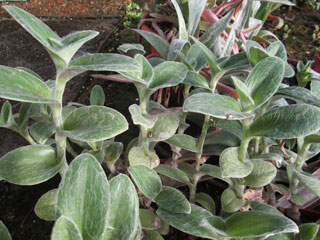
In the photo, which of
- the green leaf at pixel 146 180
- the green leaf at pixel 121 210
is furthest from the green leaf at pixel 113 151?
the green leaf at pixel 121 210

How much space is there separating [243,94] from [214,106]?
0.04 m

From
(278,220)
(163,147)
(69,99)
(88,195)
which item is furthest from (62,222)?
(69,99)

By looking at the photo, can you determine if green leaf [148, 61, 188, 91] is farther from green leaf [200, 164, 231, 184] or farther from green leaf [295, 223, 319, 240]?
green leaf [295, 223, 319, 240]

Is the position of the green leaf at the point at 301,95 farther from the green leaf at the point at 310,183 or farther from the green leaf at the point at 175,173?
the green leaf at the point at 175,173

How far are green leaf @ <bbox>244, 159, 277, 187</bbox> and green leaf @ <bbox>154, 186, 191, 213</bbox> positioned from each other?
119mm

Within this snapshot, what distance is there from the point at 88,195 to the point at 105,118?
0.12 m

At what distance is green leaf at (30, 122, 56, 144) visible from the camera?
1.75ft

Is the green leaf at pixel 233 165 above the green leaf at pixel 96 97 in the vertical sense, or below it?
above

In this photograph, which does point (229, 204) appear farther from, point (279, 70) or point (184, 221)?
point (279, 70)

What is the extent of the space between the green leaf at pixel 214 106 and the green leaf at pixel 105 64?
87mm

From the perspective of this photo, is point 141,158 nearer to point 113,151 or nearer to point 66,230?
point 113,151

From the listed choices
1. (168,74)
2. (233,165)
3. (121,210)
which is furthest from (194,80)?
(121,210)

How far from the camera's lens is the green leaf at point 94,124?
388 mm

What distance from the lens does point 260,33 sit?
991mm
